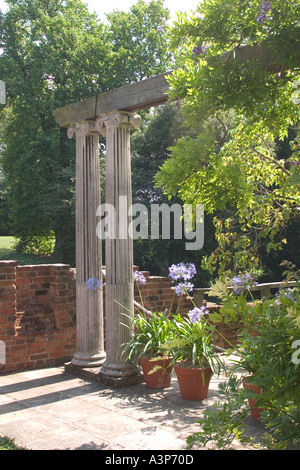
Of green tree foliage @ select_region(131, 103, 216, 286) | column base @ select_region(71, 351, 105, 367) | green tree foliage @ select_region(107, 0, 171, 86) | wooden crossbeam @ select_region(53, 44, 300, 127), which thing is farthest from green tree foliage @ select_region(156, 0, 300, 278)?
green tree foliage @ select_region(107, 0, 171, 86)

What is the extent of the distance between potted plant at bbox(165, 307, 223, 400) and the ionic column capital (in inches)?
87.6

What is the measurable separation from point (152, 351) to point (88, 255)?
1.47m

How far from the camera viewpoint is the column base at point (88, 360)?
18.7 ft

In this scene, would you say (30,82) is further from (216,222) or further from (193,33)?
(193,33)

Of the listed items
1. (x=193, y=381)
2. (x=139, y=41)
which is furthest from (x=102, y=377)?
(x=139, y=41)

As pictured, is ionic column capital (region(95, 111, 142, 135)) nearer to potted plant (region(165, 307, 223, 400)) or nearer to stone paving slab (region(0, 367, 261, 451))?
potted plant (region(165, 307, 223, 400))

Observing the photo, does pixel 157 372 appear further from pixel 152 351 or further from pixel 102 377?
pixel 102 377

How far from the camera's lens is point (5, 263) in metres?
5.98

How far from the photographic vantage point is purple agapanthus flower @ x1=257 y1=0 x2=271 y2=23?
268 centimetres

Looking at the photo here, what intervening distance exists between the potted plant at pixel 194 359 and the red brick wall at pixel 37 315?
163cm

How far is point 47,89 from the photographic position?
2412 centimetres

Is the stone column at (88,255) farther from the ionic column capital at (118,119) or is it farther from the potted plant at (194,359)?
the potted plant at (194,359)
